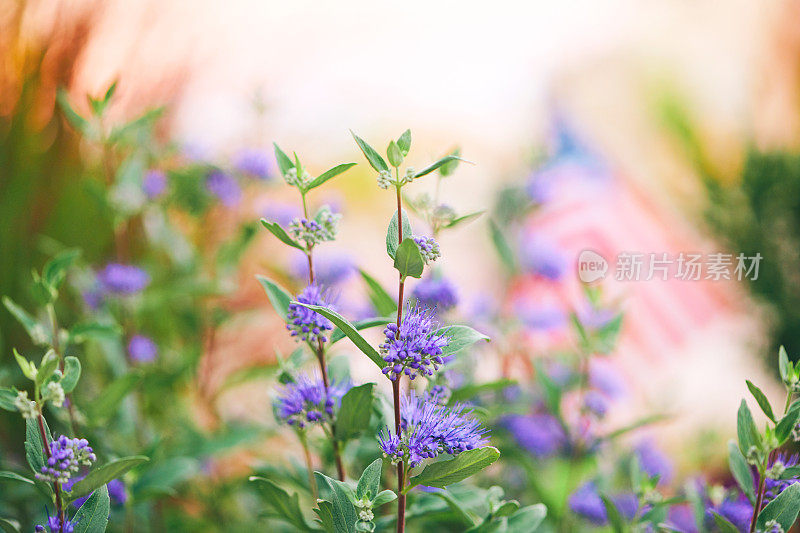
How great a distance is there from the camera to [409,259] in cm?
36

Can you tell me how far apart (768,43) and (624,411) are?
3.83ft

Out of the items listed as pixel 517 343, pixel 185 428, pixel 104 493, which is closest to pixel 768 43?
pixel 517 343

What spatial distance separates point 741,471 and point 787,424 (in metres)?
0.08

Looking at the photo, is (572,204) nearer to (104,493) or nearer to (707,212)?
(707,212)

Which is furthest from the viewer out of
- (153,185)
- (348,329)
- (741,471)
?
(153,185)

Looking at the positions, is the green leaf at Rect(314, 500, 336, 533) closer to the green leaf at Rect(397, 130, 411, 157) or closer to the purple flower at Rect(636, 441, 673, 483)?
the green leaf at Rect(397, 130, 411, 157)

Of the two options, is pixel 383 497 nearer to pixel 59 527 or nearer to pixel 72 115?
pixel 59 527

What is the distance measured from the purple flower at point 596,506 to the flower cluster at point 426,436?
33 cm

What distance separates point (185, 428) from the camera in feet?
2.44

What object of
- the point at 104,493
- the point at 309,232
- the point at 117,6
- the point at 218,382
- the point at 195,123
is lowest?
the point at 218,382

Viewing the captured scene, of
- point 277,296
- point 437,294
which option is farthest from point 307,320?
point 437,294

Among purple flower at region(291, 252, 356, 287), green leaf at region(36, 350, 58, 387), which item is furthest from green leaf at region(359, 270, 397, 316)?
purple flower at region(291, 252, 356, 287)

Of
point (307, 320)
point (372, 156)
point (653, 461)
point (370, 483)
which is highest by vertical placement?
point (372, 156)

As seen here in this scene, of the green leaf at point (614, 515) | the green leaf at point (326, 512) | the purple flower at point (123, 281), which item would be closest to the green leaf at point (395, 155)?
the green leaf at point (326, 512)
